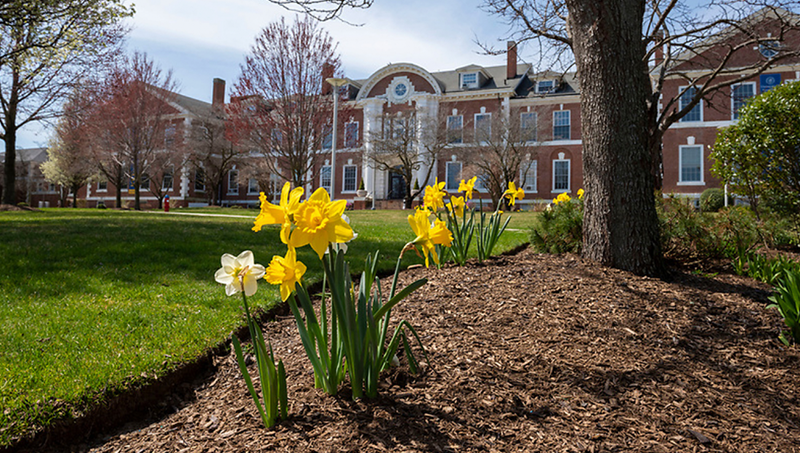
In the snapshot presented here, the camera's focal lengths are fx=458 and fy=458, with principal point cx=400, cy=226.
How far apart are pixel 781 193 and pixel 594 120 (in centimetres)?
607

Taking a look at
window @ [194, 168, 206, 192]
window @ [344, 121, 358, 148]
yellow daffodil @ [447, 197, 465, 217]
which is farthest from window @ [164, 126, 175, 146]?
yellow daffodil @ [447, 197, 465, 217]

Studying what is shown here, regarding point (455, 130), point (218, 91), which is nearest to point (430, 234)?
point (455, 130)

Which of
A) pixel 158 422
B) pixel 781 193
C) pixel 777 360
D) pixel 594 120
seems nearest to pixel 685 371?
pixel 777 360

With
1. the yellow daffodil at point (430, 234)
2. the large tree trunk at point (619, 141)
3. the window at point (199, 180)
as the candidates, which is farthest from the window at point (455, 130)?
the yellow daffodil at point (430, 234)

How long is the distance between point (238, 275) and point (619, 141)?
326 centimetres

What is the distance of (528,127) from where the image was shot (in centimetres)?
2338

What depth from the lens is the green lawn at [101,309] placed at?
7.57 ft

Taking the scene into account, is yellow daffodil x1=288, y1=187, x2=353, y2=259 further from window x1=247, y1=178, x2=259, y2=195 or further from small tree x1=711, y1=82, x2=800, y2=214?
window x1=247, y1=178, x2=259, y2=195

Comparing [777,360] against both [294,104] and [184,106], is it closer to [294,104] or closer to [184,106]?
[294,104]

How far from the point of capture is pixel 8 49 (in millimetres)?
12602

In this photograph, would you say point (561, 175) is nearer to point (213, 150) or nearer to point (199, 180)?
point (213, 150)

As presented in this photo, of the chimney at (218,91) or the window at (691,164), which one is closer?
the window at (691,164)

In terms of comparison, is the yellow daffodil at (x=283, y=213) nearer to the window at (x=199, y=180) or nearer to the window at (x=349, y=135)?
the window at (x=349, y=135)

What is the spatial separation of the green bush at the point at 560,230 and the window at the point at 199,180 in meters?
31.4
